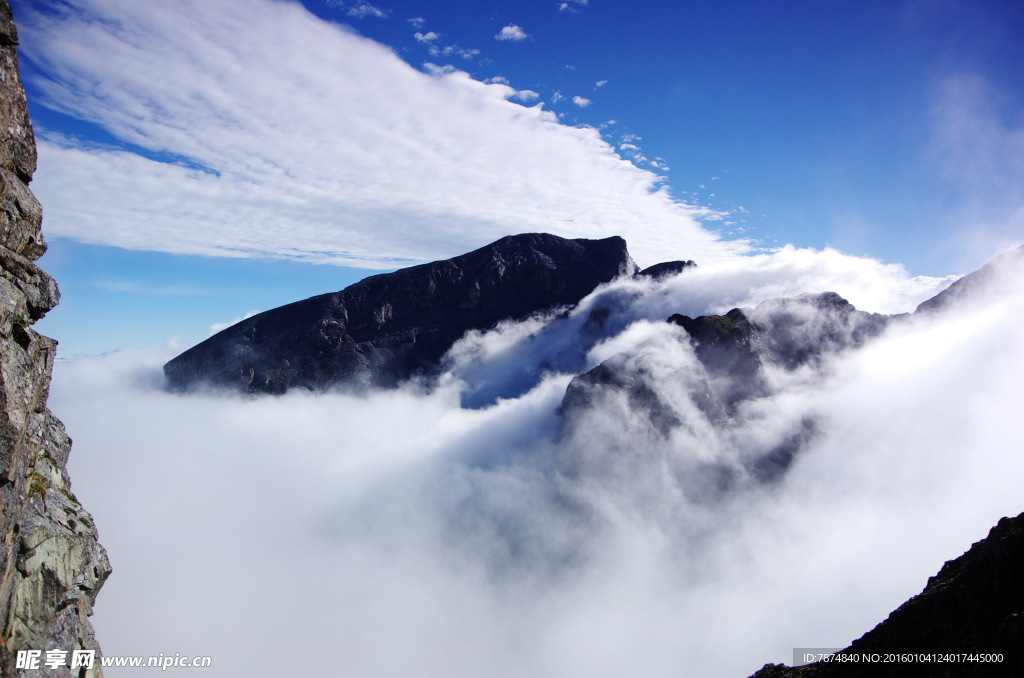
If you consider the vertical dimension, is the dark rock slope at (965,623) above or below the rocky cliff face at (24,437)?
below

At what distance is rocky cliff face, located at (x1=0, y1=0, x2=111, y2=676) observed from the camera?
79.6ft

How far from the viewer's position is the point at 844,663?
114ft

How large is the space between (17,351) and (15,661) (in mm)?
14766

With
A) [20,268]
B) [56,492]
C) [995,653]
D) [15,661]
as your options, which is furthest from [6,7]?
[995,653]

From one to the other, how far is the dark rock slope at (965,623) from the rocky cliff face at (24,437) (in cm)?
4563

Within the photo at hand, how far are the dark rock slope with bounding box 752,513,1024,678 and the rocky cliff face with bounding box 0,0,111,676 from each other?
150 feet

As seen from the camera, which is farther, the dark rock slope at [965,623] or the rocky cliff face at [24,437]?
the dark rock slope at [965,623]

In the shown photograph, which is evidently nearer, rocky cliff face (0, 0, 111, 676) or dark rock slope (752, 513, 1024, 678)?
rocky cliff face (0, 0, 111, 676)

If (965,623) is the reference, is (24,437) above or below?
above

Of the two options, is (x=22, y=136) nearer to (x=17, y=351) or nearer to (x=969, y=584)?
(x=17, y=351)

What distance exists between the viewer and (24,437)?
25.7 metres

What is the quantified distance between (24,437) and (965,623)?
2006 inches

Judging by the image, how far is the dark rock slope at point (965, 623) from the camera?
2678 cm

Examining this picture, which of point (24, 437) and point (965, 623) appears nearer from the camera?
point (24, 437)
